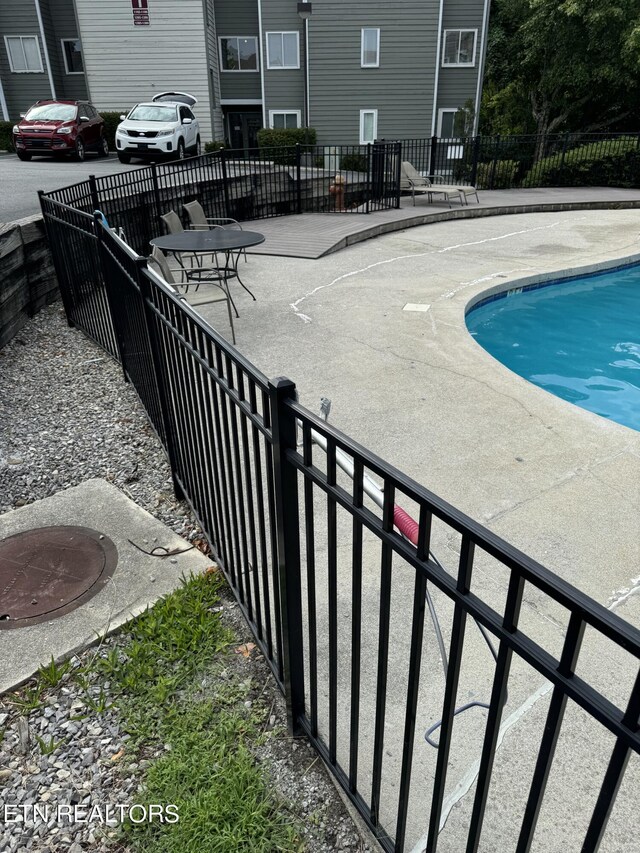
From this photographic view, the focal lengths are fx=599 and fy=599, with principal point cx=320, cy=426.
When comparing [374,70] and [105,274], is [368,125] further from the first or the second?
[105,274]

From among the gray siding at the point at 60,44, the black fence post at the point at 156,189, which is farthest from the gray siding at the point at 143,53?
the black fence post at the point at 156,189

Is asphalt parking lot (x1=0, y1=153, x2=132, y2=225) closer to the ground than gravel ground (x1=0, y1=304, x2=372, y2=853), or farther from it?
farther from it

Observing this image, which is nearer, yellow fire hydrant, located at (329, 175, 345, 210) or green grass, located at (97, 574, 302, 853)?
green grass, located at (97, 574, 302, 853)

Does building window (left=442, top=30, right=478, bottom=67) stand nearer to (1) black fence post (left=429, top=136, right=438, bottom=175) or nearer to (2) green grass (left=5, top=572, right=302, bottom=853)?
(1) black fence post (left=429, top=136, right=438, bottom=175)

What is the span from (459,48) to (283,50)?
6.55 meters

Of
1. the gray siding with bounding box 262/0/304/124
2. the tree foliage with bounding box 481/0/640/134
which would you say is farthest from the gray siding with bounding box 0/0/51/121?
the tree foliage with bounding box 481/0/640/134

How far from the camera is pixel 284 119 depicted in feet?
78.3

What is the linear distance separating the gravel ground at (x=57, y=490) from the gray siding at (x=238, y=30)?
21423mm

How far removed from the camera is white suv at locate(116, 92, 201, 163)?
16.9 metres

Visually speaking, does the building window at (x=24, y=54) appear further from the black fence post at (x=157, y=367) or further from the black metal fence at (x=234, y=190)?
the black fence post at (x=157, y=367)

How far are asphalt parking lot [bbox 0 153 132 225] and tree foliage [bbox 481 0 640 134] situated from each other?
14796 mm

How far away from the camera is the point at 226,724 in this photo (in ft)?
7.11

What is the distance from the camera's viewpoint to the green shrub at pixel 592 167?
663 inches

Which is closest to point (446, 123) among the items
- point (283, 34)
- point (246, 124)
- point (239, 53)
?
point (283, 34)
